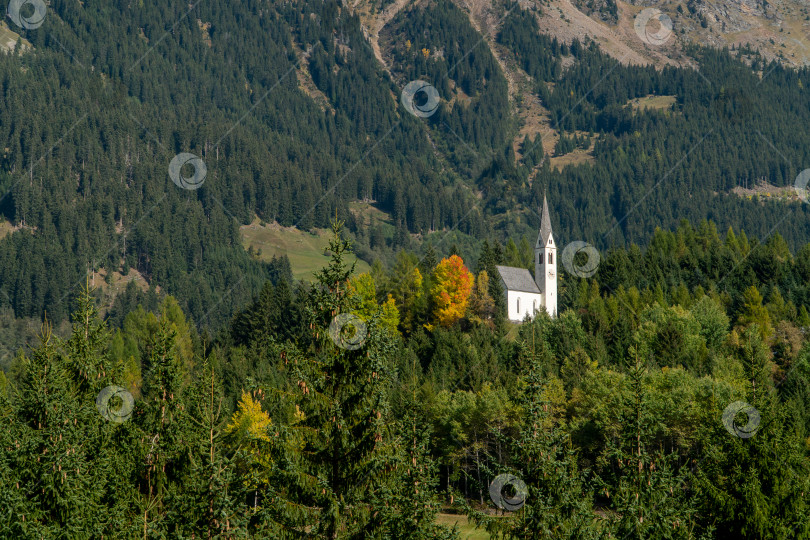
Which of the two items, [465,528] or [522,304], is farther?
[522,304]

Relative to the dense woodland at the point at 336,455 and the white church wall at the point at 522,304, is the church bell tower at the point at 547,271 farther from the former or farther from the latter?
the dense woodland at the point at 336,455

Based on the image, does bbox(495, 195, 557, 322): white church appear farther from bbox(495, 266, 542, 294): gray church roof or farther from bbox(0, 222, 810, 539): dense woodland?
bbox(0, 222, 810, 539): dense woodland

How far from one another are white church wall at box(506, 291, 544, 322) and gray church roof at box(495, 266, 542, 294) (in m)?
0.62

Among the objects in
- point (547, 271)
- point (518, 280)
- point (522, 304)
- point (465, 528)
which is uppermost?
point (547, 271)

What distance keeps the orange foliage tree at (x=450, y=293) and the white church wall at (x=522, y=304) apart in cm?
1185

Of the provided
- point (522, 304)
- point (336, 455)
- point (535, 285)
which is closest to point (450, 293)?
point (522, 304)

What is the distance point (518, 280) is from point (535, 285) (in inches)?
126

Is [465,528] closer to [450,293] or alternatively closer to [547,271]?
[450,293]

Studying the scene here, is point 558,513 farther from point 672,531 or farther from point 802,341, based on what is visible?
point 802,341

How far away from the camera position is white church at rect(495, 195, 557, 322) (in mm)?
116438

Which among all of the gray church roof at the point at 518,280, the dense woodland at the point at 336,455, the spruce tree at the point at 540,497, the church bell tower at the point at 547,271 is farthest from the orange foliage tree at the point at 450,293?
the spruce tree at the point at 540,497

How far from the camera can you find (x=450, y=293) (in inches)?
4117

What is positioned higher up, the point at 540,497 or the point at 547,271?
the point at 547,271

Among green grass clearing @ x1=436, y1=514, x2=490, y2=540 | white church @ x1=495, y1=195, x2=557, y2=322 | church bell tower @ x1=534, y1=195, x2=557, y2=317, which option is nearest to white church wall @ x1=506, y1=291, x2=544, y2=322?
A: white church @ x1=495, y1=195, x2=557, y2=322
